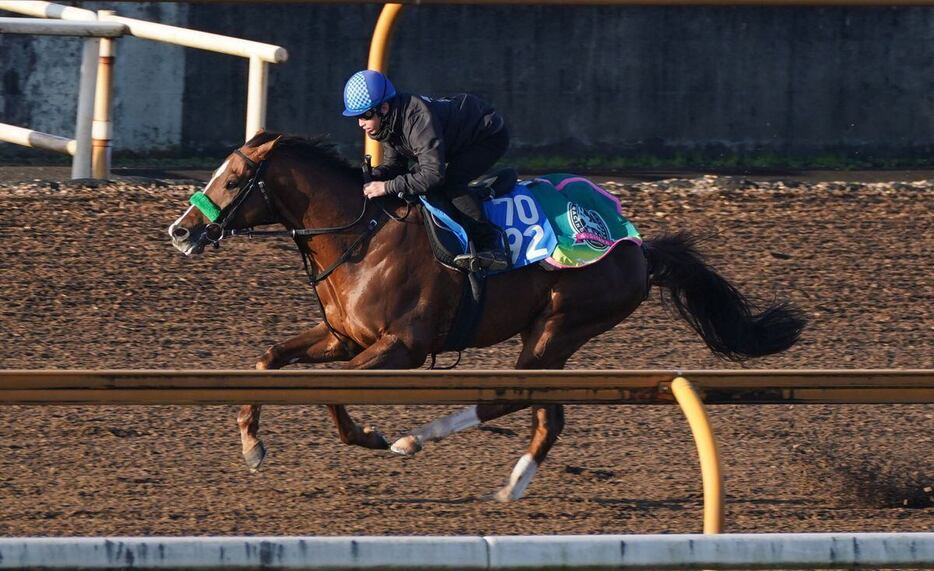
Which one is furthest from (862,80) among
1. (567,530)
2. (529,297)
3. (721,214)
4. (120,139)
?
(567,530)

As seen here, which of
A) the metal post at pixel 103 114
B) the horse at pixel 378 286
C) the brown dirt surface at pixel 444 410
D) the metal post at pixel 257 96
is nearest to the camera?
the brown dirt surface at pixel 444 410

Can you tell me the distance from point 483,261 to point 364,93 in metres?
0.77

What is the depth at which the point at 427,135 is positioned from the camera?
5.68 metres

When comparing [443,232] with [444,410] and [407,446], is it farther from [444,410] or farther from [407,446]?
[444,410]

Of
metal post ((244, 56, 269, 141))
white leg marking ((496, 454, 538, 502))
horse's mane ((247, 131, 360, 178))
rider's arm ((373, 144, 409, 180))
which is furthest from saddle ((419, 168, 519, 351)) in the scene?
metal post ((244, 56, 269, 141))

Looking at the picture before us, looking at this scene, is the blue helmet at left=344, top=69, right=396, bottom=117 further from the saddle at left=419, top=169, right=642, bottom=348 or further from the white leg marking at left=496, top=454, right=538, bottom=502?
the white leg marking at left=496, top=454, right=538, bottom=502

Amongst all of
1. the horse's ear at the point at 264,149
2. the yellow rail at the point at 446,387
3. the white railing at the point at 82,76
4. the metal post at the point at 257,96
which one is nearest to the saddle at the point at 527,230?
the horse's ear at the point at 264,149

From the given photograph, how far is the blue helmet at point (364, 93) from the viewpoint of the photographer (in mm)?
5676

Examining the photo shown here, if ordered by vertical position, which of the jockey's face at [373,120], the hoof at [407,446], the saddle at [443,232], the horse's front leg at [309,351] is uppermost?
the jockey's face at [373,120]

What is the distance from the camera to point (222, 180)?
579cm

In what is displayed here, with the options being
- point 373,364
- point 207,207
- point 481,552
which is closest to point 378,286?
point 373,364

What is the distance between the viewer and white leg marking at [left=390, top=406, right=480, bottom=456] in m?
5.66

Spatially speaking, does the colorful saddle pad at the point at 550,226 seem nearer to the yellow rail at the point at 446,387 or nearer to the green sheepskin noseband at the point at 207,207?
the green sheepskin noseband at the point at 207,207

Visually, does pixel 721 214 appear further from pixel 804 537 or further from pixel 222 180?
pixel 804 537
